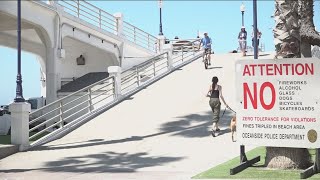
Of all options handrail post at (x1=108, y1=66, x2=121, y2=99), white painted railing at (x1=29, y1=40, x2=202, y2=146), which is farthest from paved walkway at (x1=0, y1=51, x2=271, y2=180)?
white painted railing at (x1=29, y1=40, x2=202, y2=146)

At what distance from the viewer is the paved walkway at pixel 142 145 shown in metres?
9.83

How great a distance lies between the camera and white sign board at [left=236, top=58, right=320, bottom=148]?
8.14 metres

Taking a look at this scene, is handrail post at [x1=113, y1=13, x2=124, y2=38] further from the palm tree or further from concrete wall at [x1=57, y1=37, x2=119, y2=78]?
the palm tree

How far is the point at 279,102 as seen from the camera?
8391 millimetres

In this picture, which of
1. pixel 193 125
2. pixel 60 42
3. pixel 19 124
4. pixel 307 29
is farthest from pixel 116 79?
pixel 307 29

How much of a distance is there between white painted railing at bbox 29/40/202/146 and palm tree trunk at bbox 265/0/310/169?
7.49m

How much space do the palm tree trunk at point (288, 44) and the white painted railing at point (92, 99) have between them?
7.49 metres

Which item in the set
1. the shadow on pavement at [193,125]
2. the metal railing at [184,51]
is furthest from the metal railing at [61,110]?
the metal railing at [184,51]

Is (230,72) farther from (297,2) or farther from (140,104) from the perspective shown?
(297,2)

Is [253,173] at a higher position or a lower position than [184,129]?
lower

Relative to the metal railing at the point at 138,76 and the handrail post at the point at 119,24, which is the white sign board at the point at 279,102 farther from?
the handrail post at the point at 119,24

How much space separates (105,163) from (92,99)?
7.34 metres

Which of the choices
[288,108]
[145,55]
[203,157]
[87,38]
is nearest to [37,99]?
[87,38]

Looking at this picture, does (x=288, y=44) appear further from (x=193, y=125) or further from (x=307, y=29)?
(x=193, y=125)
